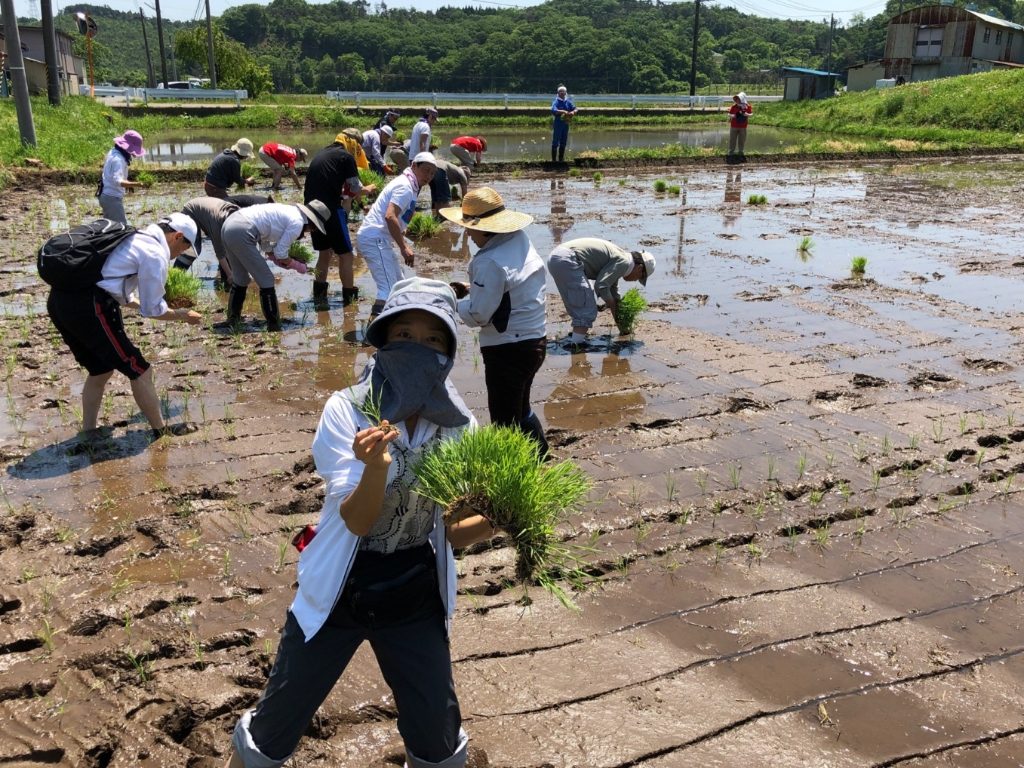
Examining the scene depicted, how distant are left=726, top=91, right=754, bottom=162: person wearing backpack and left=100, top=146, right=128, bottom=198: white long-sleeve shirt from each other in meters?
15.2

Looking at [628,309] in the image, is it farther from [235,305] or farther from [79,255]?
[79,255]

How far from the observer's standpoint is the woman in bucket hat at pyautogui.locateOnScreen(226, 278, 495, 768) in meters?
2.31

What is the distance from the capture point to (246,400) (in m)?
6.27

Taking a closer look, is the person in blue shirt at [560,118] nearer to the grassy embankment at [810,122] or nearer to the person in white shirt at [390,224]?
the grassy embankment at [810,122]

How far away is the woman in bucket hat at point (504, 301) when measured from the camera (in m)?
4.72

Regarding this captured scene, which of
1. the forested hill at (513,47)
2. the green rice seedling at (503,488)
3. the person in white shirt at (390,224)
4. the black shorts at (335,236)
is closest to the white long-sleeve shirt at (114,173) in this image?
the black shorts at (335,236)

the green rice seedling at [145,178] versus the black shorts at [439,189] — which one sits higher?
the black shorts at [439,189]

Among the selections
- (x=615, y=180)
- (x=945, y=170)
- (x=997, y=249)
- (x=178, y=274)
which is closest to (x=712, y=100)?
(x=945, y=170)

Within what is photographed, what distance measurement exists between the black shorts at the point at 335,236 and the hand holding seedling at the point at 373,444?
6.78 meters

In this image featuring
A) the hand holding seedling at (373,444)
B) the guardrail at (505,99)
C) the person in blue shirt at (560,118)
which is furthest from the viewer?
the guardrail at (505,99)

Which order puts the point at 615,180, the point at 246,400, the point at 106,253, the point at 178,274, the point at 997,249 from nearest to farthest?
the point at 106,253, the point at 246,400, the point at 178,274, the point at 997,249, the point at 615,180

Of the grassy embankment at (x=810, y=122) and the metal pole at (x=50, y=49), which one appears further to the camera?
the metal pole at (x=50, y=49)

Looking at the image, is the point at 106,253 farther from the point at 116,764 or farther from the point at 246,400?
the point at 116,764

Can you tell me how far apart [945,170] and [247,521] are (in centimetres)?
2445
